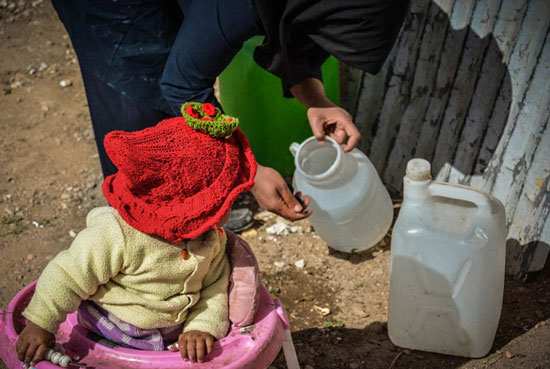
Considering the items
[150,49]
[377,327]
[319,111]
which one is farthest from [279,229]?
[150,49]

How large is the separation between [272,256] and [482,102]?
123cm

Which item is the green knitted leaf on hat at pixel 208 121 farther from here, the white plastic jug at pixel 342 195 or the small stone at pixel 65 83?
the small stone at pixel 65 83

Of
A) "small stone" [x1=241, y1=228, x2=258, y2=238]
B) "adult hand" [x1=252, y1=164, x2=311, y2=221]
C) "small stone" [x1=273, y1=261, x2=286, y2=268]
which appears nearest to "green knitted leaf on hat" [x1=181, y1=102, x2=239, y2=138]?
"adult hand" [x1=252, y1=164, x2=311, y2=221]

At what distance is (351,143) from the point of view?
222 centimetres

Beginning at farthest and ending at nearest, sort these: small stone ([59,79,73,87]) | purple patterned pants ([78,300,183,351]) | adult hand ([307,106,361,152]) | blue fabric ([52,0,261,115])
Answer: small stone ([59,79,73,87])
adult hand ([307,106,361,152])
blue fabric ([52,0,261,115])
purple patterned pants ([78,300,183,351])

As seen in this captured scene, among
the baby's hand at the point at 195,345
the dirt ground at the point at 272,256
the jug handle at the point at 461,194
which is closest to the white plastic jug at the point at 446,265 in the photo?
the jug handle at the point at 461,194

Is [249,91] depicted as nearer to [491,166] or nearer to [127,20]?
[127,20]

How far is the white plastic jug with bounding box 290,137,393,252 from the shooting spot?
2.52 metres

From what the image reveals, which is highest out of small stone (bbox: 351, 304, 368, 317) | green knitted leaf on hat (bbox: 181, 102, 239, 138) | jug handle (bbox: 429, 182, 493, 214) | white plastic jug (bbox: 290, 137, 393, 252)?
green knitted leaf on hat (bbox: 181, 102, 239, 138)

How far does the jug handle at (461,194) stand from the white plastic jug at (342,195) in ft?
1.78

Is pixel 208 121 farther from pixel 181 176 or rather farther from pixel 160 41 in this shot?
pixel 160 41

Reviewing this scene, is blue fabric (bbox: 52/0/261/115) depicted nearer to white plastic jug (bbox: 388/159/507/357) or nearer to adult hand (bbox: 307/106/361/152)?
adult hand (bbox: 307/106/361/152)

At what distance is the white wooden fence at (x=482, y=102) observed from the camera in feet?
7.67

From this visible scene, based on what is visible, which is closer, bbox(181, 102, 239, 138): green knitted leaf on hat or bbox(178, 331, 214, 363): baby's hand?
bbox(181, 102, 239, 138): green knitted leaf on hat
